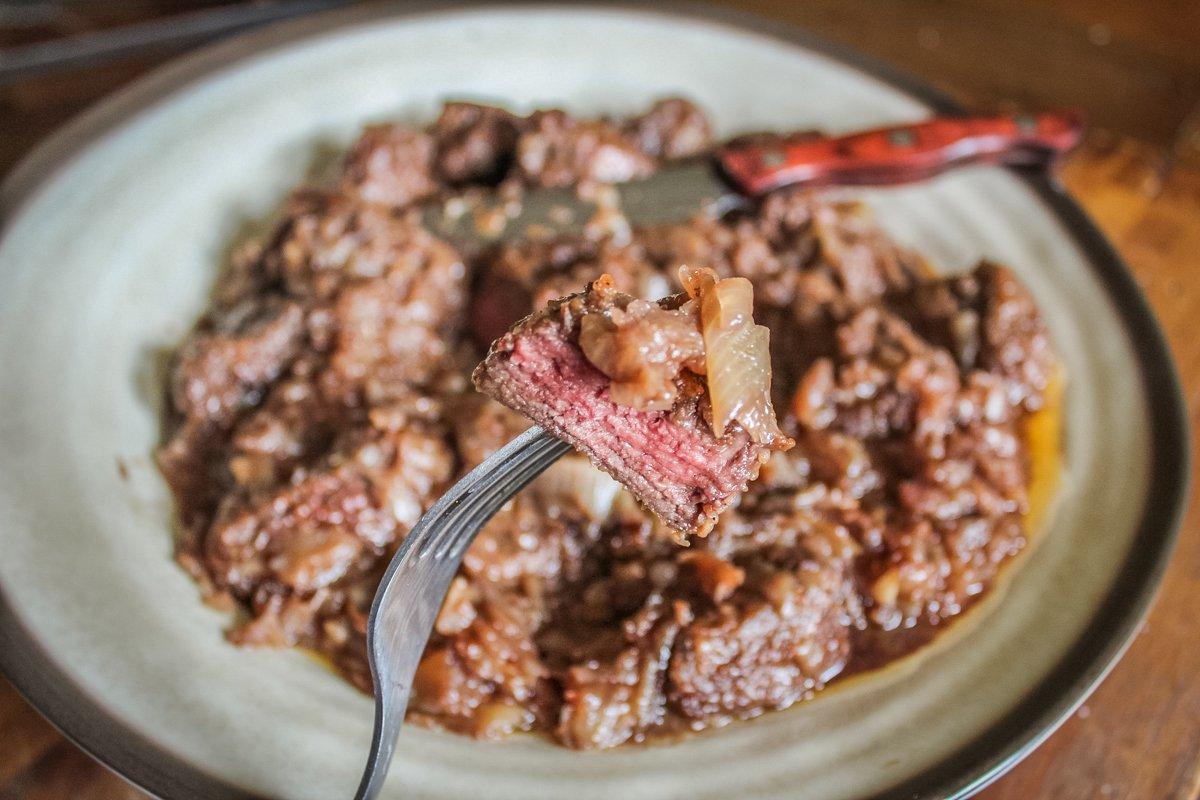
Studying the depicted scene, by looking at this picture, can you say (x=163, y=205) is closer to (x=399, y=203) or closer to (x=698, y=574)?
(x=399, y=203)

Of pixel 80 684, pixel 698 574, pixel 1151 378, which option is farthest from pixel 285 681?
pixel 1151 378

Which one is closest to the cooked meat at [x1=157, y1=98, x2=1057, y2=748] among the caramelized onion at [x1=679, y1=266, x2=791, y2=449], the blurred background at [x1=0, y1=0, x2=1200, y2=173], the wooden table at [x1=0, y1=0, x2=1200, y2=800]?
the caramelized onion at [x1=679, y1=266, x2=791, y2=449]

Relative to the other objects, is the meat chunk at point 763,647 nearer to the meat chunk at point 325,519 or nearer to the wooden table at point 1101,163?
the wooden table at point 1101,163

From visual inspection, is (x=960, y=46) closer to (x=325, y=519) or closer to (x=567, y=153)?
(x=567, y=153)

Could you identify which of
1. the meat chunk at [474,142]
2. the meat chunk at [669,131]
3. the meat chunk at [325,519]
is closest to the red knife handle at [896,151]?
the meat chunk at [669,131]

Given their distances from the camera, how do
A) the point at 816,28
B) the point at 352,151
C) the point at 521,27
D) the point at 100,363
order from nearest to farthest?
the point at 100,363, the point at 352,151, the point at 521,27, the point at 816,28

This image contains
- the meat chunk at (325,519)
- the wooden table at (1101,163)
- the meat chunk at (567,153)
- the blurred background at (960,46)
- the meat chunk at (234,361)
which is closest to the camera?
the wooden table at (1101,163)
